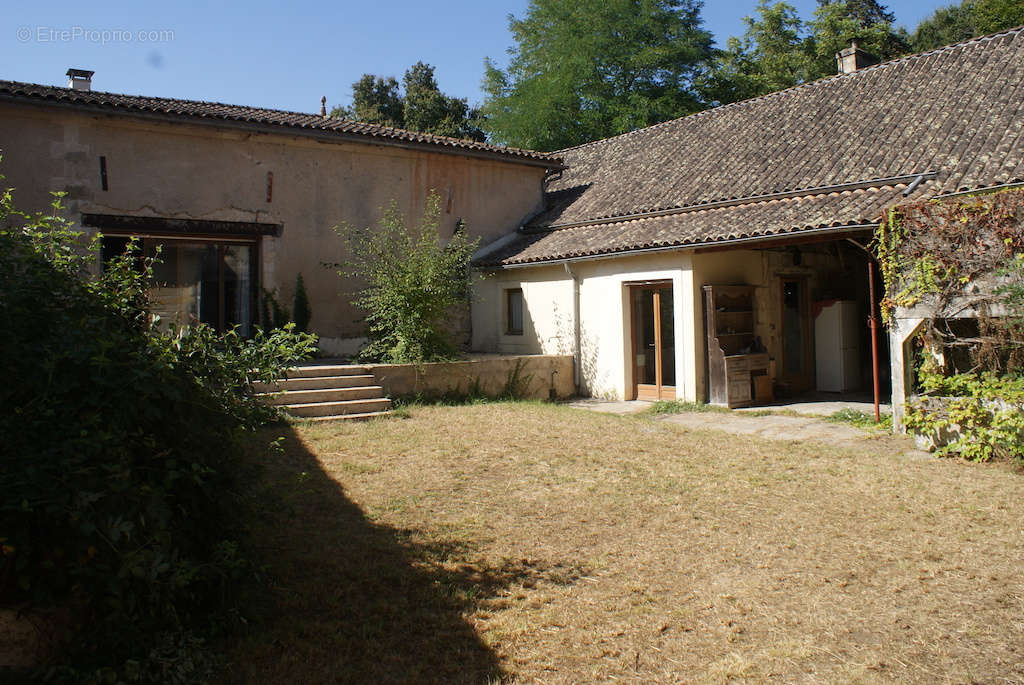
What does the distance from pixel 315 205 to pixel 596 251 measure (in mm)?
5494

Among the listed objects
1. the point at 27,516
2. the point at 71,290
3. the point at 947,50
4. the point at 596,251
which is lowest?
the point at 27,516

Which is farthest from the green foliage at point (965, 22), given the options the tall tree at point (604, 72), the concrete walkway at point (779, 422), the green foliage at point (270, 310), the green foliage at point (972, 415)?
the green foliage at point (270, 310)

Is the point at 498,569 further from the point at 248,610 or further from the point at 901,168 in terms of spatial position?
the point at 901,168

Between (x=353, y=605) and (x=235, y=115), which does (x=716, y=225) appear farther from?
(x=353, y=605)

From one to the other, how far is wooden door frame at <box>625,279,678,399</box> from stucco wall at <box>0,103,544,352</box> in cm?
481

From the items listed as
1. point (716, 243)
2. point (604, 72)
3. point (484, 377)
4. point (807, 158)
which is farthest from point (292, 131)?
point (604, 72)

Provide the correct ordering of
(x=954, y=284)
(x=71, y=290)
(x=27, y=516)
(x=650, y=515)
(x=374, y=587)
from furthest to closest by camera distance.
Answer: (x=954, y=284) < (x=650, y=515) < (x=374, y=587) < (x=71, y=290) < (x=27, y=516)

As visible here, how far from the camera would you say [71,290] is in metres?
3.48

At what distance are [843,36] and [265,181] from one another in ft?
74.4

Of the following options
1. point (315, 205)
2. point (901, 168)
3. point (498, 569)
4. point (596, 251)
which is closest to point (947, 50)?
point (901, 168)

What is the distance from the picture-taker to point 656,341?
41.4 ft

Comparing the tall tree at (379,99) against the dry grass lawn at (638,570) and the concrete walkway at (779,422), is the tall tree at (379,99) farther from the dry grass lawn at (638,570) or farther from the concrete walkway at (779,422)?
the dry grass lawn at (638,570)

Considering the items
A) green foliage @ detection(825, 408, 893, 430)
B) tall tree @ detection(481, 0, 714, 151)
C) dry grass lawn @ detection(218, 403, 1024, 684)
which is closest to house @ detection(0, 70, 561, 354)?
dry grass lawn @ detection(218, 403, 1024, 684)

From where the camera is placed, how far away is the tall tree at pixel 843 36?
87.7 feet
